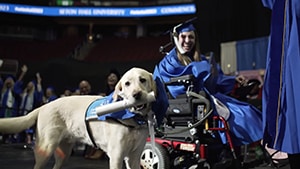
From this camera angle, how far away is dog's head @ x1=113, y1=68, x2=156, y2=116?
2.69m

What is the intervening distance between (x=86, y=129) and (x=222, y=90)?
5.05 feet

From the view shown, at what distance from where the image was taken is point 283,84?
2383 mm

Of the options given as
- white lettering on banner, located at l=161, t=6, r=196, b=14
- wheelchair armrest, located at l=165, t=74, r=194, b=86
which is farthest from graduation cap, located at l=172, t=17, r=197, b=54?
white lettering on banner, located at l=161, t=6, r=196, b=14

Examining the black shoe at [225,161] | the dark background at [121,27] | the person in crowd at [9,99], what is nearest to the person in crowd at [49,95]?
the person in crowd at [9,99]

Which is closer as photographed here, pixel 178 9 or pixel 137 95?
pixel 137 95

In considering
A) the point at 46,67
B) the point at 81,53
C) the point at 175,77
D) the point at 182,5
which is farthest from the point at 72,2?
the point at 175,77

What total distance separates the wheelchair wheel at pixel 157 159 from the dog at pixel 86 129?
27.6 inches

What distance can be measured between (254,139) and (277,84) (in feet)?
3.93

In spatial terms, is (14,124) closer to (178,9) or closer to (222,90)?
(222,90)

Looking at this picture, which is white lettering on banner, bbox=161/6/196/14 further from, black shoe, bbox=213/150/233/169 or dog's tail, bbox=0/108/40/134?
dog's tail, bbox=0/108/40/134

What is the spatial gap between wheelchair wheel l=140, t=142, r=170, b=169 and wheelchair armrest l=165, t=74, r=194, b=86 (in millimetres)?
630

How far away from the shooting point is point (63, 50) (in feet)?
77.9

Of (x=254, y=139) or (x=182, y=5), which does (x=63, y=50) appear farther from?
(x=254, y=139)

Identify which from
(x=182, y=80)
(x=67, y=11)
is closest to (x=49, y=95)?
(x=182, y=80)
